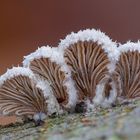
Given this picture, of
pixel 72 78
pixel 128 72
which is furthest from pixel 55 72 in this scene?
pixel 128 72

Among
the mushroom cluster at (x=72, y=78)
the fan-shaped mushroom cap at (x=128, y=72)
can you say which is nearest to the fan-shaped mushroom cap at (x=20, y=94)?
the mushroom cluster at (x=72, y=78)

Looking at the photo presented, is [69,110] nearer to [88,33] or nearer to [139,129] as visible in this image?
[88,33]

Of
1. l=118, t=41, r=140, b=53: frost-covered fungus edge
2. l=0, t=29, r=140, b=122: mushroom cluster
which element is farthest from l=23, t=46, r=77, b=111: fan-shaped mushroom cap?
l=118, t=41, r=140, b=53: frost-covered fungus edge

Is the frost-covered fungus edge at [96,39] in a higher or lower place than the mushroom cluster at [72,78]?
higher

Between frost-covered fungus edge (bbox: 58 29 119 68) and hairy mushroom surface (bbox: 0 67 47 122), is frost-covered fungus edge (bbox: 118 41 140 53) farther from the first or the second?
hairy mushroom surface (bbox: 0 67 47 122)

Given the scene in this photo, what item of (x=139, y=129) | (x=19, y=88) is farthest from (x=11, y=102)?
(x=139, y=129)

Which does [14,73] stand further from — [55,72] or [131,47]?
[131,47]

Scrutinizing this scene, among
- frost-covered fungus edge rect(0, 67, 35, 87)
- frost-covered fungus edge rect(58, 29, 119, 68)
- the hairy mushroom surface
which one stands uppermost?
frost-covered fungus edge rect(58, 29, 119, 68)

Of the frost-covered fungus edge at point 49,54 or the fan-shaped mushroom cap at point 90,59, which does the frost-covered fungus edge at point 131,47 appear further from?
the frost-covered fungus edge at point 49,54
